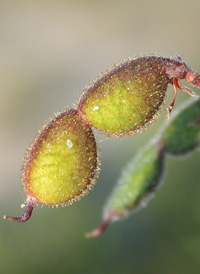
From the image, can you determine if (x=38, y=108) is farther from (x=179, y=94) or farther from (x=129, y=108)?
(x=129, y=108)

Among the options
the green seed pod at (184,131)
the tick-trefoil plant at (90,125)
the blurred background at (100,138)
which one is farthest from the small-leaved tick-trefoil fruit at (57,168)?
the blurred background at (100,138)

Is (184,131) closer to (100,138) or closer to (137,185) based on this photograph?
(137,185)

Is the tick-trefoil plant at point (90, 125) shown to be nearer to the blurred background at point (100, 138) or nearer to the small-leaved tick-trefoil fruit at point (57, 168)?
the small-leaved tick-trefoil fruit at point (57, 168)

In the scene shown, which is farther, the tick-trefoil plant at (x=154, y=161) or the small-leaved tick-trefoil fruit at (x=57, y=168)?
the tick-trefoil plant at (x=154, y=161)

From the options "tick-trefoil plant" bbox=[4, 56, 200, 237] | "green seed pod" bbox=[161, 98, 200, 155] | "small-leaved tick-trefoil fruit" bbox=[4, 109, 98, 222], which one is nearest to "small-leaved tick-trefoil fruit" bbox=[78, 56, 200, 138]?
"tick-trefoil plant" bbox=[4, 56, 200, 237]

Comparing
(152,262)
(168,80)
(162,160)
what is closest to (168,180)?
(152,262)

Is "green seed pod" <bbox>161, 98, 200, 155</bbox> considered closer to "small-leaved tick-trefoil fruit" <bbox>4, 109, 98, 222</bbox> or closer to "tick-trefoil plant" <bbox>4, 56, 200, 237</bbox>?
"tick-trefoil plant" <bbox>4, 56, 200, 237</bbox>
